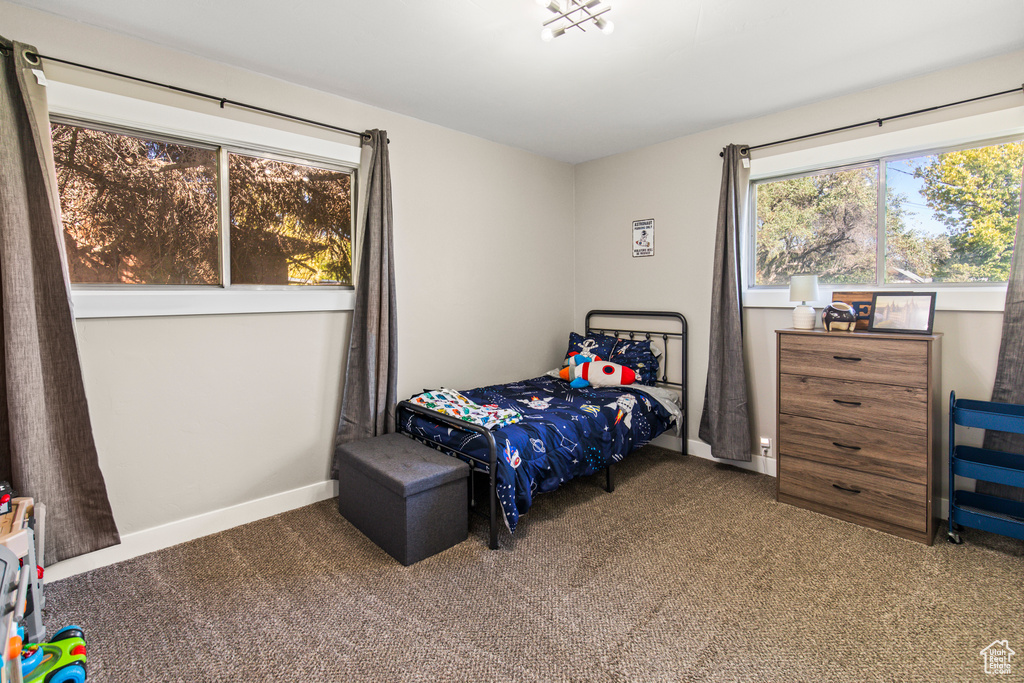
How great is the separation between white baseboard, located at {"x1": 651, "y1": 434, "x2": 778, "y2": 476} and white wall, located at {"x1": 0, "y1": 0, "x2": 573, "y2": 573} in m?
1.26

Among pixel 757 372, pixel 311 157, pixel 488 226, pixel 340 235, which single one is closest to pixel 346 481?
pixel 340 235

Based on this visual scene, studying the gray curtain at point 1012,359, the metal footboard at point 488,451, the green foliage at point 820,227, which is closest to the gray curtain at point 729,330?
the green foliage at point 820,227

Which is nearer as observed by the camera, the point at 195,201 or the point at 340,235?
the point at 195,201

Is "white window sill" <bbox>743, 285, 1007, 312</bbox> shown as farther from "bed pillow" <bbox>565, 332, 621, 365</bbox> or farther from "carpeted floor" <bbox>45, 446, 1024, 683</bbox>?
"bed pillow" <bbox>565, 332, 621, 365</bbox>

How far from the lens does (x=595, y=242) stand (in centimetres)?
435

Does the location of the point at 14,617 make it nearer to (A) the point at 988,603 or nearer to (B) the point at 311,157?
(B) the point at 311,157

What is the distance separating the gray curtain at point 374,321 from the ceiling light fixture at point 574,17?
1.31 metres

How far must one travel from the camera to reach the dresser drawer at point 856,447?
2.43 metres

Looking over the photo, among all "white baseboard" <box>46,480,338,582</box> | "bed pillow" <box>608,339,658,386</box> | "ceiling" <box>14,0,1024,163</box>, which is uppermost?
"ceiling" <box>14,0,1024,163</box>

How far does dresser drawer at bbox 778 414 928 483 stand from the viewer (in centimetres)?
243

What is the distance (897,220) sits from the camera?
2.92 metres

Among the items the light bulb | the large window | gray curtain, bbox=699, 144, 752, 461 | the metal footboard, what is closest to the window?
the metal footboard

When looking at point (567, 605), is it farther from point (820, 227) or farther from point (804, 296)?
point (820, 227)

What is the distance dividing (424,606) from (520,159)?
10.9ft
